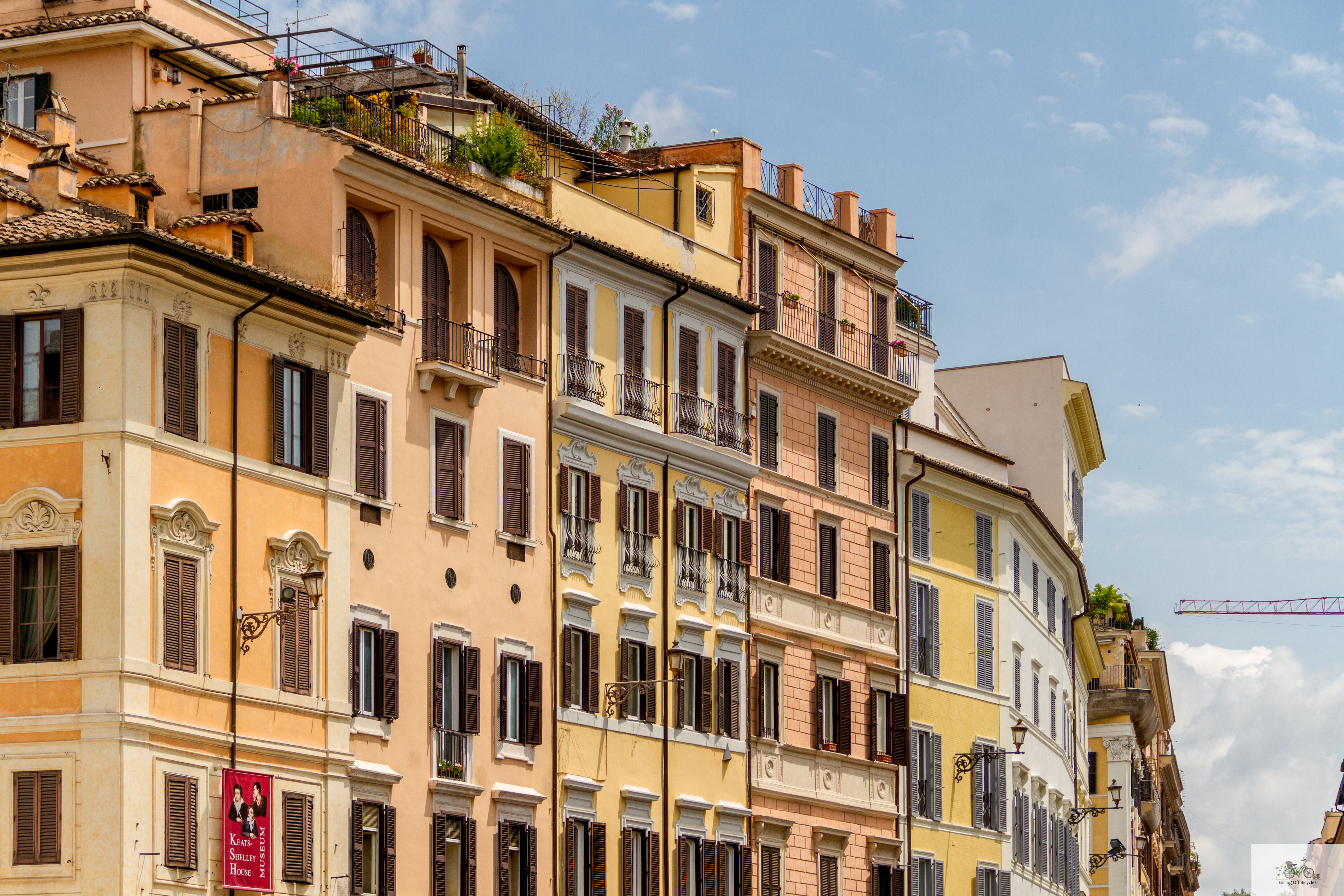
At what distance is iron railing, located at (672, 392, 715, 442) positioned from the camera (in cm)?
5634

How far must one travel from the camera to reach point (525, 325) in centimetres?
5153

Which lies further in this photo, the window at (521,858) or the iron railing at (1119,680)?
the iron railing at (1119,680)

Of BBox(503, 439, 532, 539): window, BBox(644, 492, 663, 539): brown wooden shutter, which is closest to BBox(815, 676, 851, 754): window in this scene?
BBox(644, 492, 663, 539): brown wooden shutter

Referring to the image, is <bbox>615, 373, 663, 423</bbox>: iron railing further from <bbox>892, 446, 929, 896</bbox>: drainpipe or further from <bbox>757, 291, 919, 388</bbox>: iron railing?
<bbox>892, 446, 929, 896</bbox>: drainpipe

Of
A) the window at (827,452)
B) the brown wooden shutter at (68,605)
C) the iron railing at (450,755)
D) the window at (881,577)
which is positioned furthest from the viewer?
the window at (881,577)

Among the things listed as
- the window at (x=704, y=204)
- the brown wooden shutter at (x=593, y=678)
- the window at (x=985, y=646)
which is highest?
the window at (x=704, y=204)

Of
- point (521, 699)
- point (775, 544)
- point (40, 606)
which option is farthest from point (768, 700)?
point (40, 606)

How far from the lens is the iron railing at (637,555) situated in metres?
53.7

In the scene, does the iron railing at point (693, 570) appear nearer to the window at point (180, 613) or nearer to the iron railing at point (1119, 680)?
the window at point (180, 613)

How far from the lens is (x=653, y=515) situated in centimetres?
5475

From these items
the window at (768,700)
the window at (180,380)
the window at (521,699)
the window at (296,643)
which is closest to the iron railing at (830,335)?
the window at (768,700)

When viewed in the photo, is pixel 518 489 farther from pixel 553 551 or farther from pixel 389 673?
pixel 389 673

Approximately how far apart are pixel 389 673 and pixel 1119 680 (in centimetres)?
6636

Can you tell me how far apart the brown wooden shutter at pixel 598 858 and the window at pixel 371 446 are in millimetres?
9602
